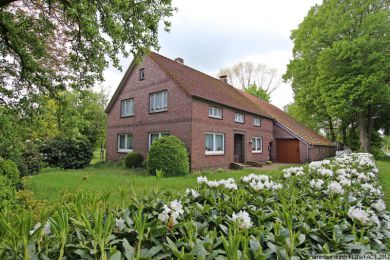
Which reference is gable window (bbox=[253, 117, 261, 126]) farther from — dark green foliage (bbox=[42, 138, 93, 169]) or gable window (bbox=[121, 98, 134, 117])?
dark green foliage (bbox=[42, 138, 93, 169])

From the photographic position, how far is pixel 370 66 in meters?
20.8

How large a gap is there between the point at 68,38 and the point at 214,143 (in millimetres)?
10446

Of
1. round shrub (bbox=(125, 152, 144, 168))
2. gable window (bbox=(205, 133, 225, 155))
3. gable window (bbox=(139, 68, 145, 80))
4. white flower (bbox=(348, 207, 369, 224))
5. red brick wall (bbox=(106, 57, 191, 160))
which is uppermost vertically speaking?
gable window (bbox=(139, 68, 145, 80))

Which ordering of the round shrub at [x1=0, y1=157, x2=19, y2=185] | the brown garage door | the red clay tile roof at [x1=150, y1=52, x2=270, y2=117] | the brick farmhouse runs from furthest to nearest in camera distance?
the brown garage door
the red clay tile roof at [x1=150, y1=52, x2=270, y2=117]
the brick farmhouse
the round shrub at [x1=0, y1=157, x2=19, y2=185]

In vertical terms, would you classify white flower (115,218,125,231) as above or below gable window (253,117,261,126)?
below

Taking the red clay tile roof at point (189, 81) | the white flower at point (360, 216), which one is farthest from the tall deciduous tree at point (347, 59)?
the white flower at point (360, 216)

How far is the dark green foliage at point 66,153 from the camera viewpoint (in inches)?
656

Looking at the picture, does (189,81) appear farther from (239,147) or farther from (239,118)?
(239,147)

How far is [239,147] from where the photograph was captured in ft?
63.2

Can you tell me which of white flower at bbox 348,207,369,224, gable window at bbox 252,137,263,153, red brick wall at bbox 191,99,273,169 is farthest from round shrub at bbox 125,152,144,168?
white flower at bbox 348,207,369,224

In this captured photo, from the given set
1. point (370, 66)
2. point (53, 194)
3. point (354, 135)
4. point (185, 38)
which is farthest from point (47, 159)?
point (354, 135)

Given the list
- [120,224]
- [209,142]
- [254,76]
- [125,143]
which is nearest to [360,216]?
[120,224]

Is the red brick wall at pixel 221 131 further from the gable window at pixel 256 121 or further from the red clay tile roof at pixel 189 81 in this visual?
the red clay tile roof at pixel 189 81

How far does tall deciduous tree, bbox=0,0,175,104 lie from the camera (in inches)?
288
